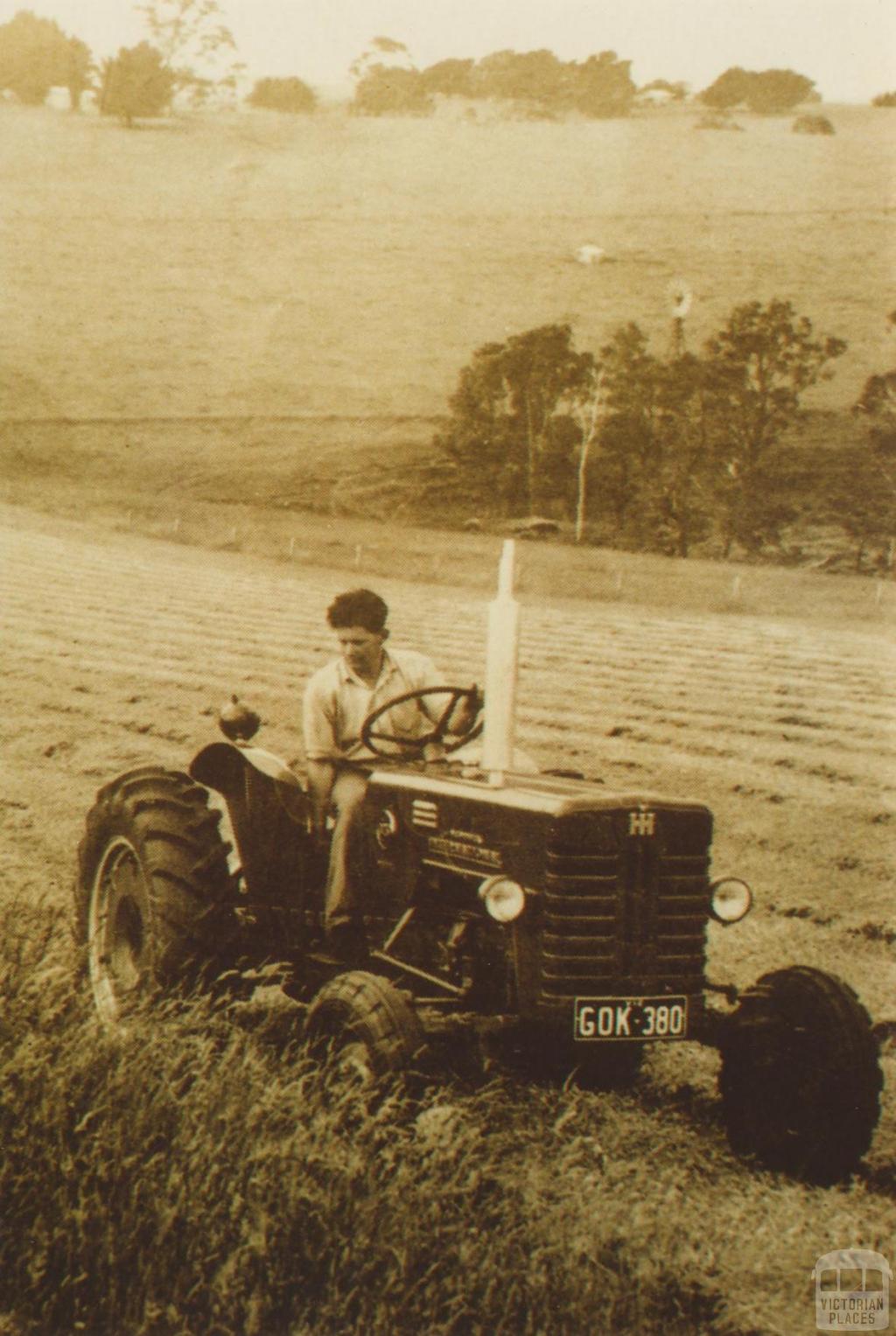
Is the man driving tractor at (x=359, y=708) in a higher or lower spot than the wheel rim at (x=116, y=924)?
higher

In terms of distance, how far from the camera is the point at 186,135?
5742mm

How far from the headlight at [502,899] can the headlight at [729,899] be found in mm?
519

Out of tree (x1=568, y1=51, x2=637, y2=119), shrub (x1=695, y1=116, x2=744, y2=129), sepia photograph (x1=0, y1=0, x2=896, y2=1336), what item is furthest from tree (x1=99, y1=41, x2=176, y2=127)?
shrub (x1=695, y1=116, x2=744, y2=129)

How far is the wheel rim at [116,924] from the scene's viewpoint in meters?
4.55

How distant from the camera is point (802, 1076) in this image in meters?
3.61

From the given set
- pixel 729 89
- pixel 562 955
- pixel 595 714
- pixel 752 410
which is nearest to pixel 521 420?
pixel 752 410

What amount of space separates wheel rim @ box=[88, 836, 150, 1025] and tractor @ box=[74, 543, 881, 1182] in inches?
28.0

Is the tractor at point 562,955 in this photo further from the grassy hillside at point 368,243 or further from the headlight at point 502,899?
the grassy hillside at point 368,243

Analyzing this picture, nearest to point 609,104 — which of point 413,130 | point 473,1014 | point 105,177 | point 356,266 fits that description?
point 413,130

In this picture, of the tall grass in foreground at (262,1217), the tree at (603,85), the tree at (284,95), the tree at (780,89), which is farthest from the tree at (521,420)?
the tall grass in foreground at (262,1217)

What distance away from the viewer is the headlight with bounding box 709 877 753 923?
3.72 m

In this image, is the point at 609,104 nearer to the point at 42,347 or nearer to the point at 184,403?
the point at 184,403

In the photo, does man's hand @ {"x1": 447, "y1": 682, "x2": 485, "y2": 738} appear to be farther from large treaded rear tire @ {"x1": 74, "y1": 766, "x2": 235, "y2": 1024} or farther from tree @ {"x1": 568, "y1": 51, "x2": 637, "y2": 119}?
tree @ {"x1": 568, "y1": 51, "x2": 637, "y2": 119}

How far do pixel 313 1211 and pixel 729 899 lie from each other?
1.33 meters
